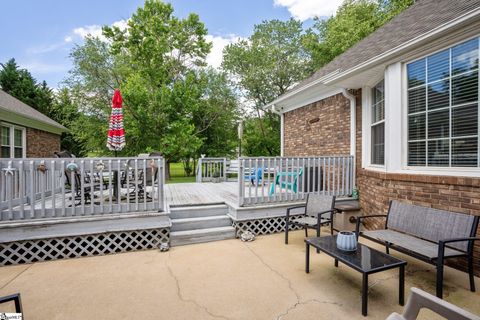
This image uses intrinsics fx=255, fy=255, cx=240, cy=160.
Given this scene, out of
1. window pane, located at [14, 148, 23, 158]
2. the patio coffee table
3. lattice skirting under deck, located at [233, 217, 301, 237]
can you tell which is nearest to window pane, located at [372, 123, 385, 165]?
lattice skirting under deck, located at [233, 217, 301, 237]

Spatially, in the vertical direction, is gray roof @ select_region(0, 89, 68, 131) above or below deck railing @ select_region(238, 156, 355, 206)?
above

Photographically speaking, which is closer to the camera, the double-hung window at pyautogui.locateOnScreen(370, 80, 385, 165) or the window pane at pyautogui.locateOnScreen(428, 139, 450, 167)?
the window pane at pyautogui.locateOnScreen(428, 139, 450, 167)

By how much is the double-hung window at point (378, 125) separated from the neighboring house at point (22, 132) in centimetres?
983

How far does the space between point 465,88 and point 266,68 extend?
700 inches

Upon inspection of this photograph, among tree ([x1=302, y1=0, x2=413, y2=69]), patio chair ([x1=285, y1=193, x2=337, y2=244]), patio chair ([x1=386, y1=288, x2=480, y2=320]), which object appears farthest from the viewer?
tree ([x1=302, y1=0, x2=413, y2=69])

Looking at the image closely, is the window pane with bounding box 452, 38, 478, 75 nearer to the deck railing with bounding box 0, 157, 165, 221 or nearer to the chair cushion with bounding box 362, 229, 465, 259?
the chair cushion with bounding box 362, 229, 465, 259

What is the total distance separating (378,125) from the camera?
18.0 ft

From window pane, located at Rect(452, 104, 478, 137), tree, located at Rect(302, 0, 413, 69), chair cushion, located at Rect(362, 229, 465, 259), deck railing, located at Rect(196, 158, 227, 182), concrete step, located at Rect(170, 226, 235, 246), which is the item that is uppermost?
tree, located at Rect(302, 0, 413, 69)

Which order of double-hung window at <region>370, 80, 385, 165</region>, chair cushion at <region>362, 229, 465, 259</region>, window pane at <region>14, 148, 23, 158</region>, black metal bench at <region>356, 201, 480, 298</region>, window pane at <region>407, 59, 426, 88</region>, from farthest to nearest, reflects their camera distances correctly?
window pane at <region>14, 148, 23, 158</region> < double-hung window at <region>370, 80, 385, 165</region> < window pane at <region>407, 59, 426, 88</region> < chair cushion at <region>362, 229, 465, 259</region> < black metal bench at <region>356, 201, 480, 298</region>

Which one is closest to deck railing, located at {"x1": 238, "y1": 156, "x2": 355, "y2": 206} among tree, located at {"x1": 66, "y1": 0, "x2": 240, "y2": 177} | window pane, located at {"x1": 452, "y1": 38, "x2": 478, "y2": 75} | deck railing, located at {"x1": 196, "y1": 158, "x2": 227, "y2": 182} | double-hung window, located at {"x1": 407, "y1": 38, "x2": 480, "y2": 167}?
double-hung window, located at {"x1": 407, "y1": 38, "x2": 480, "y2": 167}

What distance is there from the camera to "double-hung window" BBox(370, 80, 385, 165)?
17.3 feet

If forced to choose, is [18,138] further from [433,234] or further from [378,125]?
[433,234]

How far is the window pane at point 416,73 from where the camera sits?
412cm

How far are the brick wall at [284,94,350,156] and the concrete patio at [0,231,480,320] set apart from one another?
3.39 metres
